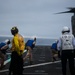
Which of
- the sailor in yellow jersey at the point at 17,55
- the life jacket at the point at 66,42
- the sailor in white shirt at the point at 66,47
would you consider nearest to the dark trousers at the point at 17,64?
the sailor in yellow jersey at the point at 17,55

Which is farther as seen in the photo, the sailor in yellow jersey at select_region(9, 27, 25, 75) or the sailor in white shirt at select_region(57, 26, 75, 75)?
the sailor in white shirt at select_region(57, 26, 75, 75)

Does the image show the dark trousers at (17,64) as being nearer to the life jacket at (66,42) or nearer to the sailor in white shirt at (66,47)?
the sailor in white shirt at (66,47)

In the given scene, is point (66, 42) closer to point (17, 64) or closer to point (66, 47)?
point (66, 47)

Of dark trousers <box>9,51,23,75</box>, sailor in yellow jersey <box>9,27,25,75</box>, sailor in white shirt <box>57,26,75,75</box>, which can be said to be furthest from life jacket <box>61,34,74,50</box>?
dark trousers <box>9,51,23,75</box>

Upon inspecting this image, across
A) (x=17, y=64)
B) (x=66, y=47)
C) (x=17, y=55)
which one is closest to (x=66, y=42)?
(x=66, y=47)

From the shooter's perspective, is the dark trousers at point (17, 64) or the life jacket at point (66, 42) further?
the life jacket at point (66, 42)

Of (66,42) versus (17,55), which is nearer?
(17,55)

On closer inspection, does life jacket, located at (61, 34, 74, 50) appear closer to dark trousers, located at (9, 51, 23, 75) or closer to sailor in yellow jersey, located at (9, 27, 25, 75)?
sailor in yellow jersey, located at (9, 27, 25, 75)

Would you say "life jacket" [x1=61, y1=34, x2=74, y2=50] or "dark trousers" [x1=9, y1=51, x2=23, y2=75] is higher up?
"life jacket" [x1=61, y1=34, x2=74, y2=50]

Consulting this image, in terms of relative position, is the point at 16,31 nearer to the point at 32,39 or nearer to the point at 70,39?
the point at 70,39

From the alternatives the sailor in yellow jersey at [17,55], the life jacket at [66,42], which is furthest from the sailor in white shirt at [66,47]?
the sailor in yellow jersey at [17,55]

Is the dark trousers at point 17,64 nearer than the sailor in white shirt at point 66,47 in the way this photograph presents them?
Yes

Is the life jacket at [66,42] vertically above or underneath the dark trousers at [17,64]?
above

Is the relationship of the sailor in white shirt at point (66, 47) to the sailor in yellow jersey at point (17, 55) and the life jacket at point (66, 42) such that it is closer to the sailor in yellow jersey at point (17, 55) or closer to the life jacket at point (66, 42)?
the life jacket at point (66, 42)
